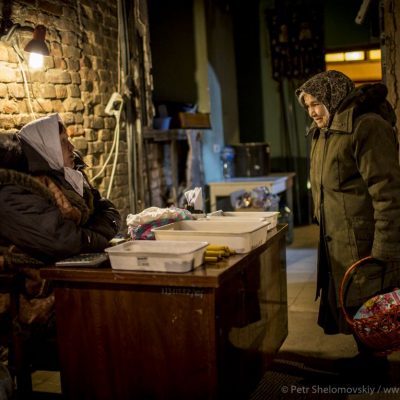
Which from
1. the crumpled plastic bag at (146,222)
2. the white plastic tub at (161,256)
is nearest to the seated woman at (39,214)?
the crumpled plastic bag at (146,222)

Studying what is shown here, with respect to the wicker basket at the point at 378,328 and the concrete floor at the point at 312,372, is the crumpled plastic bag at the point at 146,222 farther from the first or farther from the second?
the concrete floor at the point at 312,372

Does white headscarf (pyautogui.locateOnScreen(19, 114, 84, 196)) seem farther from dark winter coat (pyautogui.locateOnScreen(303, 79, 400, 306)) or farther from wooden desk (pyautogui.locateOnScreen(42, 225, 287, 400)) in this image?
dark winter coat (pyautogui.locateOnScreen(303, 79, 400, 306))

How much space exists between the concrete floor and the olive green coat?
1.99ft

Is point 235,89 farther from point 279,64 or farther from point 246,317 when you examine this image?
point 246,317

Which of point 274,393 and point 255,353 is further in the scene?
point 274,393

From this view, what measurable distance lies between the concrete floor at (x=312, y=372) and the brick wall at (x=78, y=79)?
7.07 feet

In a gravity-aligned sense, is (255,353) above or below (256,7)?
below

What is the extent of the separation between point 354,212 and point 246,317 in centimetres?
97

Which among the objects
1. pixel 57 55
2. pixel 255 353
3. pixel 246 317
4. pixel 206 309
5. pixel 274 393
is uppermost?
pixel 57 55

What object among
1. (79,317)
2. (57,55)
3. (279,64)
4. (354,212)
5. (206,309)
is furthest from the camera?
(279,64)

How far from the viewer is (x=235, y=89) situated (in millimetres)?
10688

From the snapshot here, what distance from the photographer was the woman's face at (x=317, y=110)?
3514mm

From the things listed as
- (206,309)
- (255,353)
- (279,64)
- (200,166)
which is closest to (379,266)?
(255,353)

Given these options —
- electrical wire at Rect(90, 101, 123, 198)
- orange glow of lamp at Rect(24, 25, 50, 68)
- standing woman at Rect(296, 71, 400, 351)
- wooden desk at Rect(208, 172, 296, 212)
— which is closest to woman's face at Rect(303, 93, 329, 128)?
standing woman at Rect(296, 71, 400, 351)
